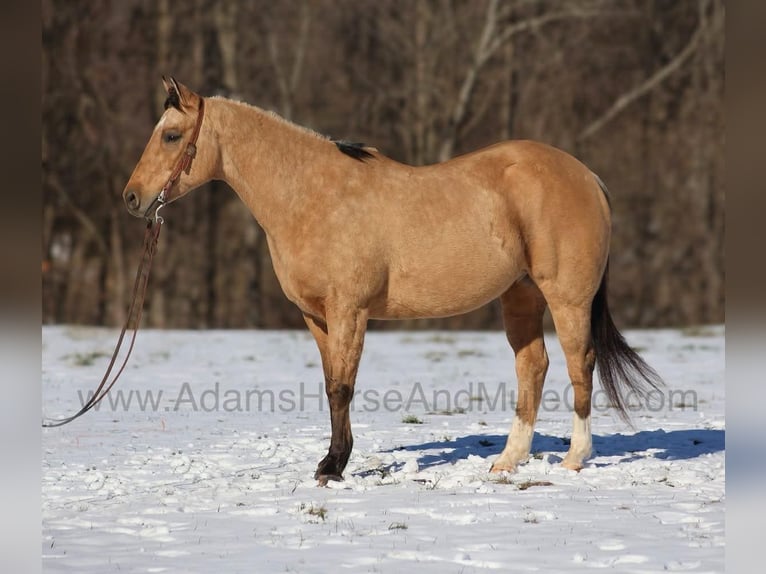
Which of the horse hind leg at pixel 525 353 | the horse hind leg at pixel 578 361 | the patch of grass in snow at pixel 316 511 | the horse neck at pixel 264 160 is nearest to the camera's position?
the patch of grass in snow at pixel 316 511

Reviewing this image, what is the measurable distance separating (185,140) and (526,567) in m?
3.54

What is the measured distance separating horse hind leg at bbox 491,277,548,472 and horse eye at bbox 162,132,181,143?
2636 mm

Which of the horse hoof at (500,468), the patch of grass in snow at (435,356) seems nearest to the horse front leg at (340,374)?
the horse hoof at (500,468)

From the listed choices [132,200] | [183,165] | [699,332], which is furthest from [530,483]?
[699,332]

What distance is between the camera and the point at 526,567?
452 centimetres

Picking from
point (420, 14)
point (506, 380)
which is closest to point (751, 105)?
point (506, 380)

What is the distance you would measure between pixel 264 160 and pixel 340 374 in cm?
153

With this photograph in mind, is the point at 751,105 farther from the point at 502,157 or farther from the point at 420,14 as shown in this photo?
the point at 420,14

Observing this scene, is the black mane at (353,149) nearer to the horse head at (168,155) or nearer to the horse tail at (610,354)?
the horse head at (168,155)

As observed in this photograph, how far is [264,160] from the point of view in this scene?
6559mm

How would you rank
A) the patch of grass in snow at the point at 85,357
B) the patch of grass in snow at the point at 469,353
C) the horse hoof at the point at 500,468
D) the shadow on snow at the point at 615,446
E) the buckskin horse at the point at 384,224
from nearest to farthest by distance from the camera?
1. the buckskin horse at the point at 384,224
2. the horse hoof at the point at 500,468
3. the shadow on snow at the point at 615,446
4. the patch of grass in snow at the point at 85,357
5. the patch of grass in snow at the point at 469,353

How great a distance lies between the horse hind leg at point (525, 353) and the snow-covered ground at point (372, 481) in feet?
0.75

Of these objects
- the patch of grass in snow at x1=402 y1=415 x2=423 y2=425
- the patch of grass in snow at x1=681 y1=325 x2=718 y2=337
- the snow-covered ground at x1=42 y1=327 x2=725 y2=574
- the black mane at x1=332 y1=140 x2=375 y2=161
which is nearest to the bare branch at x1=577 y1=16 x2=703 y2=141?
the patch of grass in snow at x1=681 y1=325 x2=718 y2=337

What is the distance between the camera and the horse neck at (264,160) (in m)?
6.50
